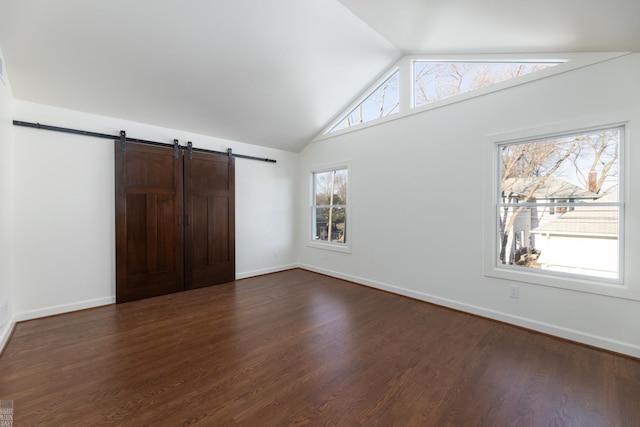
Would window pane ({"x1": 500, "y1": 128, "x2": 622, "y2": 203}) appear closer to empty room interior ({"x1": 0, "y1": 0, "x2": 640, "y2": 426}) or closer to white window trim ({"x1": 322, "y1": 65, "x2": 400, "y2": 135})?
empty room interior ({"x1": 0, "y1": 0, "x2": 640, "y2": 426})

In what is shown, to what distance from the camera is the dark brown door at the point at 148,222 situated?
3455 millimetres

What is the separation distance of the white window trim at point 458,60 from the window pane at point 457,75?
0.06m

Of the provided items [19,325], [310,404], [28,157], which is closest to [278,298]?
[310,404]

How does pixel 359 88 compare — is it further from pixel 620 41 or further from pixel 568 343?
pixel 568 343

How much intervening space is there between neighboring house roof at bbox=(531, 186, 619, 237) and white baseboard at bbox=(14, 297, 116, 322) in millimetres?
5151

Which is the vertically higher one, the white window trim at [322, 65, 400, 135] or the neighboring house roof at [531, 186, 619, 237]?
the white window trim at [322, 65, 400, 135]

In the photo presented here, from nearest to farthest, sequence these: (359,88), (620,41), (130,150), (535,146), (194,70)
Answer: (620,41) → (535,146) → (194,70) → (130,150) → (359,88)

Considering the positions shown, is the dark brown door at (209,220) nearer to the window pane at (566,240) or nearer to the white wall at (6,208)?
the white wall at (6,208)

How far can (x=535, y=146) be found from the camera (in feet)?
9.11

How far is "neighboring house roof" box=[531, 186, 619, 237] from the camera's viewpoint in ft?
7.84

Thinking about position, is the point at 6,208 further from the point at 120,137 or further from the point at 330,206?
the point at 330,206

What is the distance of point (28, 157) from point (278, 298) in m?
3.24

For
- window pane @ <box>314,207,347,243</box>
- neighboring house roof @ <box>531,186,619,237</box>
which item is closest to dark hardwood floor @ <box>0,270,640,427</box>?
neighboring house roof @ <box>531,186,619,237</box>

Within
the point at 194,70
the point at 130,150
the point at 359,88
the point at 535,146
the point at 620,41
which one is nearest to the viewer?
the point at 620,41
